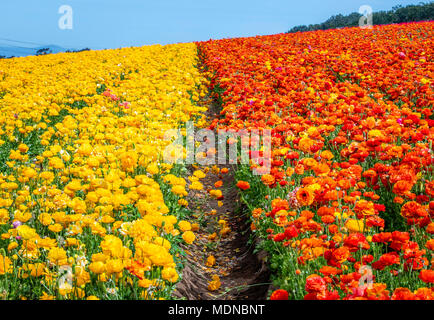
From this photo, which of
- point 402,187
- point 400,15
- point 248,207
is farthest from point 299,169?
point 400,15

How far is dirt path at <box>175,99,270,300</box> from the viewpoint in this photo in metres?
4.02

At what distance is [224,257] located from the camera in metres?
5.02

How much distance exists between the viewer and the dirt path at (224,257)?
4.02 metres

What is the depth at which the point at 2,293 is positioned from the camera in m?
2.65

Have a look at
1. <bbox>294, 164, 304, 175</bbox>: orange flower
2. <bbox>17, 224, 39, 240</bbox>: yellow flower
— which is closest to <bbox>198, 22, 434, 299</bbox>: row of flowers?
<bbox>294, 164, 304, 175</bbox>: orange flower

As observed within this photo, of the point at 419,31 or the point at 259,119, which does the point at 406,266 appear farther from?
the point at 419,31

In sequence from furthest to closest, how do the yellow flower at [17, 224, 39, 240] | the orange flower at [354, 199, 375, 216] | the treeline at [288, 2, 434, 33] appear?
the treeline at [288, 2, 434, 33] → the orange flower at [354, 199, 375, 216] → the yellow flower at [17, 224, 39, 240]

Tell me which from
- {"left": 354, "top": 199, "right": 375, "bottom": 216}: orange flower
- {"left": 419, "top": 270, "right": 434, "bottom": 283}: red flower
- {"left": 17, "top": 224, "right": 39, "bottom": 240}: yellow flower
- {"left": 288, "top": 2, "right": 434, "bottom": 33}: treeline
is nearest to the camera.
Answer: {"left": 419, "top": 270, "right": 434, "bottom": 283}: red flower

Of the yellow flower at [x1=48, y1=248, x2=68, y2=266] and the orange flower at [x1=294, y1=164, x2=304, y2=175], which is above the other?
the orange flower at [x1=294, y1=164, x2=304, y2=175]

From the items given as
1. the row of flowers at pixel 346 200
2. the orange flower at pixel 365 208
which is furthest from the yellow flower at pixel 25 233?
the orange flower at pixel 365 208

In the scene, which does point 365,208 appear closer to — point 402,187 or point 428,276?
point 402,187

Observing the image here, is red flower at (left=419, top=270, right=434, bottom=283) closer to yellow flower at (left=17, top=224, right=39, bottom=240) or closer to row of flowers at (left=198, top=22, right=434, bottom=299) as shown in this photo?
row of flowers at (left=198, top=22, right=434, bottom=299)

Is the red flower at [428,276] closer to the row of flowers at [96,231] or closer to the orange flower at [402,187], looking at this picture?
the orange flower at [402,187]
